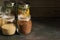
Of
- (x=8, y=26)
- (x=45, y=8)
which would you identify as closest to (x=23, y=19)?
(x=8, y=26)

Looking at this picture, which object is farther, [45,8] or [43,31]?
[45,8]

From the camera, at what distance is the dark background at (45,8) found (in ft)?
4.46

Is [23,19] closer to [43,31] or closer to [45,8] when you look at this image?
[43,31]

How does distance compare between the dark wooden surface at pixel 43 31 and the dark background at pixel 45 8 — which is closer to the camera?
the dark wooden surface at pixel 43 31

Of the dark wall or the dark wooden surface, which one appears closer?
the dark wooden surface

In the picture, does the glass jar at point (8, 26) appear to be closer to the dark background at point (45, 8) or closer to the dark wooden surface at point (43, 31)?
the dark wooden surface at point (43, 31)

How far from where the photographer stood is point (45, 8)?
1.37m

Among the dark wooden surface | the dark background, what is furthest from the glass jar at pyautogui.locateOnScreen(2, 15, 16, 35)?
the dark background

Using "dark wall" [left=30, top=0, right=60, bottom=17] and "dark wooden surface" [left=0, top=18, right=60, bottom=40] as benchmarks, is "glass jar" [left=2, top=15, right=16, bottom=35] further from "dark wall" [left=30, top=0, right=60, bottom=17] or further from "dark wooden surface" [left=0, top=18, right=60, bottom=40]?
"dark wall" [left=30, top=0, right=60, bottom=17]

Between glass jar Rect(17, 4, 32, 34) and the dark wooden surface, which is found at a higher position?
glass jar Rect(17, 4, 32, 34)

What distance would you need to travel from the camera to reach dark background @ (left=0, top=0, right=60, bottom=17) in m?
1.36

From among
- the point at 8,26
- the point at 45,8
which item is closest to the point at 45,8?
the point at 45,8

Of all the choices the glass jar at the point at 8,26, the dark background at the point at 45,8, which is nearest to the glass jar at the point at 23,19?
the glass jar at the point at 8,26

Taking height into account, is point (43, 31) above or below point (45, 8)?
below
